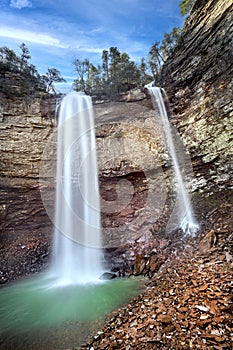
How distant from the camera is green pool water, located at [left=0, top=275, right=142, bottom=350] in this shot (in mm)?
3818

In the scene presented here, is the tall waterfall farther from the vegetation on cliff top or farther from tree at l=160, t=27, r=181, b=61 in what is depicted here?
tree at l=160, t=27, r=181, b=61

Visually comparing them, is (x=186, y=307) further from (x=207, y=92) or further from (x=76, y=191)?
(x=207, y=92)

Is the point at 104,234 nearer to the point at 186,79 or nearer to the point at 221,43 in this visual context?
the point at 186,79

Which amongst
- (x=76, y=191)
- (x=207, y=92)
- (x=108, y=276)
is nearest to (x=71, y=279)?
(x=108, y=276)

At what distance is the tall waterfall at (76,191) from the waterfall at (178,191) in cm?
372

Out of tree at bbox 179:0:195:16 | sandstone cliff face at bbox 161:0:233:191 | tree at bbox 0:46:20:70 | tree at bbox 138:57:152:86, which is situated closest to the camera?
sandstone cliff face at bbox 161:0:233:191

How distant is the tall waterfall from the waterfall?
3722mm

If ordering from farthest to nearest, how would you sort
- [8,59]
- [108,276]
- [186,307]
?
[8,59]
[108,276]
[186,307]

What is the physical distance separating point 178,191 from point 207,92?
4.48 meters

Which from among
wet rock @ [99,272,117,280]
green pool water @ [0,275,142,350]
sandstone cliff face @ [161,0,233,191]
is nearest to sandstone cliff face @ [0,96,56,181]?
green pool water @ [0,275,142,350]

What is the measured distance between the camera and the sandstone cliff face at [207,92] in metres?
7.64

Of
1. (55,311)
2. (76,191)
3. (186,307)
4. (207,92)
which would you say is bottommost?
(55,311)

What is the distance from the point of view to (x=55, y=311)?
16.5 ft

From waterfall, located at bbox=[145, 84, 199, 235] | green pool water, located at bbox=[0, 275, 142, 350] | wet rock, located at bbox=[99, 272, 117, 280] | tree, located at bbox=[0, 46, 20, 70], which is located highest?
tree, located at bbox=[0, 46, 20, 70]
